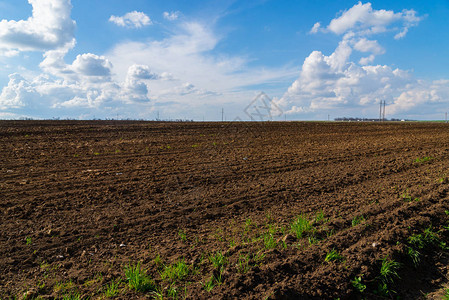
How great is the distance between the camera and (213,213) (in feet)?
18.8

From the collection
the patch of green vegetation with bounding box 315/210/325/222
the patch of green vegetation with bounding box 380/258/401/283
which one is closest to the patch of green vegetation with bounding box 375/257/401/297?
the patch of green vegetation with bounding box 380/258/401/283

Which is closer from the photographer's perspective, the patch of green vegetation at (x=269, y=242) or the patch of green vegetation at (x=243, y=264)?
the patch of green vegetation at (x=243, y=264)

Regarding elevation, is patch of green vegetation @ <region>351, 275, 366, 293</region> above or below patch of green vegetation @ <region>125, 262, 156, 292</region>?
below

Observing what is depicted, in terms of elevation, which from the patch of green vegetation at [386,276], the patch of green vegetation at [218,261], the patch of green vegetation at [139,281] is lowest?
the patch of green vegetation at [386,276]

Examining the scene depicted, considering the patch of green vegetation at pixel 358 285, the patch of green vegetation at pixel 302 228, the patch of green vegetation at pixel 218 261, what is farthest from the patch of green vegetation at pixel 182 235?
the patch of green vegetation at pixel 358 285

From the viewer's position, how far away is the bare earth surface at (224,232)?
134 inches

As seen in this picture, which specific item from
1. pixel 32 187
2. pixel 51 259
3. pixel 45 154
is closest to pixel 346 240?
pixel 51 259

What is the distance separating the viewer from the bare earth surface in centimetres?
341

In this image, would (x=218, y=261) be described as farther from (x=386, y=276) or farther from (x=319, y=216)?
(x=319, y=216)

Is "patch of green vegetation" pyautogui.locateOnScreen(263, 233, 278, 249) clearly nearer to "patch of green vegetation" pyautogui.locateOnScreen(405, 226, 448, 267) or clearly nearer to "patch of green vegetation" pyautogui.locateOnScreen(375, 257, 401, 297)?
"patch of green vegetation" pyautogui.locateOnScreen(375, 257, 401, 297)

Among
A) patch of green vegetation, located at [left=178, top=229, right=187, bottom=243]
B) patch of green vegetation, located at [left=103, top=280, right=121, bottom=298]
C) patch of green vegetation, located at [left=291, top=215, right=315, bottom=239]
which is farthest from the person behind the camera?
patch of green vegetation, located at [left=178, top=229, right=187, bottom=243]

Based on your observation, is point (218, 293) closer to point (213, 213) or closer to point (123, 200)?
point (213, 213)

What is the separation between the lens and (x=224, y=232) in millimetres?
4887

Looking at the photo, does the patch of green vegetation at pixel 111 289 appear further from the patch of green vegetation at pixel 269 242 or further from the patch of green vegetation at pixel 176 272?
the patch of green vegetation at pixel 269 242
